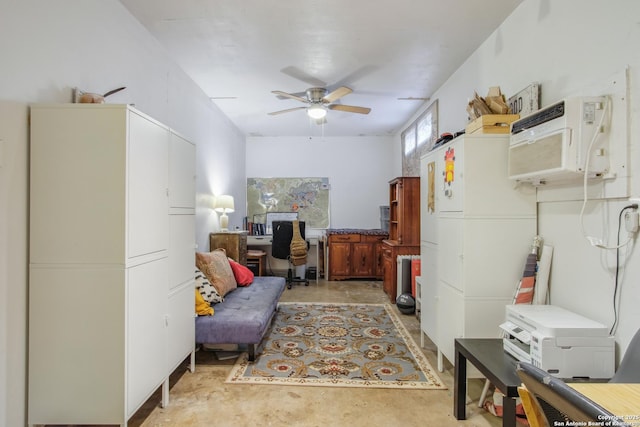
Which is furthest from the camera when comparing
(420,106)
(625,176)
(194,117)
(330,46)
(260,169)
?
(260,169)

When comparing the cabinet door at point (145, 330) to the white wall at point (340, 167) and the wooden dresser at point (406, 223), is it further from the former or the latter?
the white wall at point (340, 167)

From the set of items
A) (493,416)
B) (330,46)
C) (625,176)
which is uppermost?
(330,46)

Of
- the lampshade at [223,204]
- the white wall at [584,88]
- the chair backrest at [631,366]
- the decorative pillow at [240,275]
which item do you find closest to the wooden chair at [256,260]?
the lampshade at [223,204]

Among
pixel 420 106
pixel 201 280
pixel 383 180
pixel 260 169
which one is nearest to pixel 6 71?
pixel 201 280

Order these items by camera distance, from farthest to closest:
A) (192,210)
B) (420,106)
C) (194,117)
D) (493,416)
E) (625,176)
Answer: (420,106)
(194,117)
(192,210)
(493,416)
(625,176)

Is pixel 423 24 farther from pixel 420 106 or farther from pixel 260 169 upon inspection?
pixel 260 169

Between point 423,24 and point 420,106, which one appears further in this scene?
point 420,106

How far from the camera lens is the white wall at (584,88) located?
154 cm

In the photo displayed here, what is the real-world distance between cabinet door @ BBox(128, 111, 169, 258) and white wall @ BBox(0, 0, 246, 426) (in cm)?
Result: 51

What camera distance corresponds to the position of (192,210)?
99.6 inches

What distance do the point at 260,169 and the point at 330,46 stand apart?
3.90 m

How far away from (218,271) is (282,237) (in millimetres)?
2095

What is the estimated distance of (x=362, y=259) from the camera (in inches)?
233

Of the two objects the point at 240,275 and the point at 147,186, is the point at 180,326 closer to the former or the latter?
the point at 147,186
